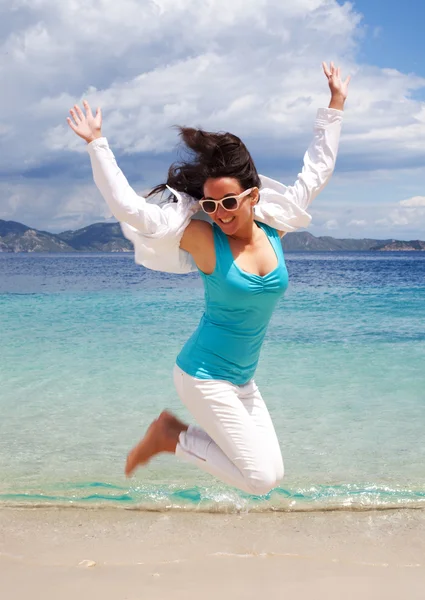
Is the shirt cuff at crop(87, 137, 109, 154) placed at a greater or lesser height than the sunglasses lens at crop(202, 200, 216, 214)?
greater

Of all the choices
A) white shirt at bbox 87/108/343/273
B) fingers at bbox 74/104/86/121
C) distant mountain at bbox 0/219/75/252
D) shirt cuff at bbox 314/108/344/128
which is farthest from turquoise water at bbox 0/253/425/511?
distant mountain at bbox 0/219/75/252

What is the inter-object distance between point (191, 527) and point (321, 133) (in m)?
3.09

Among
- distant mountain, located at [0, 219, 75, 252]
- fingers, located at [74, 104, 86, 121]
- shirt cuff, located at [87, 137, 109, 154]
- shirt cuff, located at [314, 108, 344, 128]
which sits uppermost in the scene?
shirt cuff, located at [314, 108, 344, 128]

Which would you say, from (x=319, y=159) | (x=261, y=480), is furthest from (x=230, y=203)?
(x=261, y=480)

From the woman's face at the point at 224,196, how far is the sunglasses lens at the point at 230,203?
0.06 feet

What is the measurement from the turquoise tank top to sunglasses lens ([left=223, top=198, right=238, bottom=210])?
8.1 inches

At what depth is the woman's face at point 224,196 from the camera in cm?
358

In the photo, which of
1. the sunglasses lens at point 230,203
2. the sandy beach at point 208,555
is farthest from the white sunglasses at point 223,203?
the sandy beach at point 208,555

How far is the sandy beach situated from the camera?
396cm

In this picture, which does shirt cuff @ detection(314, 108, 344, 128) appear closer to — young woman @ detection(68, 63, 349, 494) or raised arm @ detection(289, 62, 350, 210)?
raised arm @ detection(289, 62, 350, 210)

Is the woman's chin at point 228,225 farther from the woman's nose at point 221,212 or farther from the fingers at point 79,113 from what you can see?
the fingers at point 79,113

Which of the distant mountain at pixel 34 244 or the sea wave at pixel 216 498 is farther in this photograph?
the distant mountain at pixel 34 244

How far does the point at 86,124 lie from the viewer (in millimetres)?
3621

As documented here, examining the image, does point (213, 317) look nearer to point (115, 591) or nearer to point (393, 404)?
point (115, 591)
